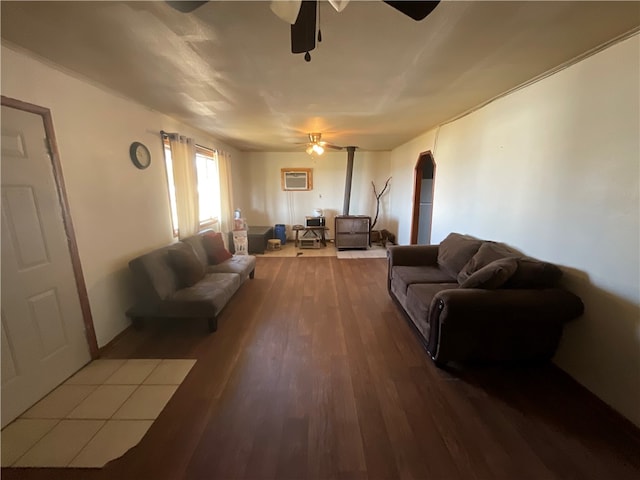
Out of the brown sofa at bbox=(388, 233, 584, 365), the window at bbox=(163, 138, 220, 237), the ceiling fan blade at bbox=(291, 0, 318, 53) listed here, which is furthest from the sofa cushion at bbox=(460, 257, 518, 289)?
the window at bbox=(163, 138, 220, 237)

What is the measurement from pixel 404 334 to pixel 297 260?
2.93 metres

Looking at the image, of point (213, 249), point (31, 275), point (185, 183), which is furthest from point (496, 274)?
point (185, 183)

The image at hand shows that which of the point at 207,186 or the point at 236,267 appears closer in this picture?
the point at 236,267

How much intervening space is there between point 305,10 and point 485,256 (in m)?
2.32

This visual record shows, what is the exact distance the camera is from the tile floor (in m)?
1.47

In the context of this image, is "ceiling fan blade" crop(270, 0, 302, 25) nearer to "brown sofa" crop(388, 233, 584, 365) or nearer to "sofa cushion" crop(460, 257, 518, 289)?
"brown sofa" crop(388, 233, 584, 365)

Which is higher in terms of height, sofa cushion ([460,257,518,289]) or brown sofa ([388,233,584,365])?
sofa cushion ([460,257,518,289])

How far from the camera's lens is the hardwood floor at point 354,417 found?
4.58 feet

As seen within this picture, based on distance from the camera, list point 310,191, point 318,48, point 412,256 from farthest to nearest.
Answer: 1. point 310,191
2. point 412,256
3. point 318,48

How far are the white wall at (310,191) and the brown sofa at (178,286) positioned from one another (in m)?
3.56

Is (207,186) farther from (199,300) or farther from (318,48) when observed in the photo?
(318,48)

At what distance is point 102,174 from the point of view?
2367mm

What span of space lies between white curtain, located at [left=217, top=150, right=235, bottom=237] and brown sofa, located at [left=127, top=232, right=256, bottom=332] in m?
1.87

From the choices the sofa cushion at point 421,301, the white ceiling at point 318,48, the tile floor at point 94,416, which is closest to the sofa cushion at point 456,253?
the sofa cushion at point 421,301
